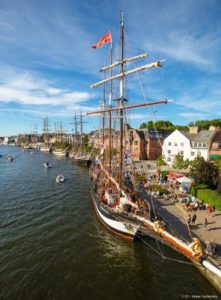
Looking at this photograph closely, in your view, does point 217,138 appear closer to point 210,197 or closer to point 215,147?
point 215,147

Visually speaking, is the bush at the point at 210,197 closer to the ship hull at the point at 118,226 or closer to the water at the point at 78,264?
the water at the point at 78,264

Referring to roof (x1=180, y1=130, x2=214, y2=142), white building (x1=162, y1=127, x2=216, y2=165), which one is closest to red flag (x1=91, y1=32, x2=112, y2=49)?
white building (x1=162, y1=127, x2=216, y2=165)

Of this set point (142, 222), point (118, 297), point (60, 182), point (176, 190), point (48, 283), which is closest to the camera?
point (118, 297)

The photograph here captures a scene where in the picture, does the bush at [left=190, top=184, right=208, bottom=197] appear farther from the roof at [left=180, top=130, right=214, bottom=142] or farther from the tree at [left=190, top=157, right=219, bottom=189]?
the roof at [left=180, top=130, right=214, bottom=142]

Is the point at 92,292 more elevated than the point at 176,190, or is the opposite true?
the point at 176,190

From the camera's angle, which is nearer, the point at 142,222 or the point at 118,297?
the point at 118,297

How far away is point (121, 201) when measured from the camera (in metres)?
A: 23.3

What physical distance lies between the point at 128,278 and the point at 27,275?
8310 mm

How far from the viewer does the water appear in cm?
1477

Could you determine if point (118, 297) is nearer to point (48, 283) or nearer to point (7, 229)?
point (48, 283)

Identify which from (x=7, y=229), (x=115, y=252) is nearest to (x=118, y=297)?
(x=115, y=252)

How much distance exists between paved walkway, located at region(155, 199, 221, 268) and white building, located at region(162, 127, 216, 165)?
22.9 metres

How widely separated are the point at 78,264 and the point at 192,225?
13.0 metres

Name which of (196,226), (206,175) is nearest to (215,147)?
(206,175)
